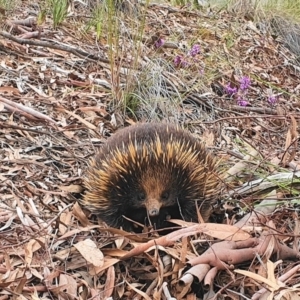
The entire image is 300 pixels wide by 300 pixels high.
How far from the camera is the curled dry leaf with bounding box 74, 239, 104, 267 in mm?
2260

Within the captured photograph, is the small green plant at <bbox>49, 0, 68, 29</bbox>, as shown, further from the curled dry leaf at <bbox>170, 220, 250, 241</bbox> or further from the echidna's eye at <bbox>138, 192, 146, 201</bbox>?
the curled dry leaf at <bbox>170, 220, 250, 241</bbox>

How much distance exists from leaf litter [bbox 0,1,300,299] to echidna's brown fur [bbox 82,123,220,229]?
0.39 feet

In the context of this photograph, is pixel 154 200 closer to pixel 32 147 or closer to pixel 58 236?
pixel 58 236

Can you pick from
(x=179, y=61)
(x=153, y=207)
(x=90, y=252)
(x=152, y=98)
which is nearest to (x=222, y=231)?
(x=153, y=207)

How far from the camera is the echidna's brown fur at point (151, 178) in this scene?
262 cm

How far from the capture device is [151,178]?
262 cm

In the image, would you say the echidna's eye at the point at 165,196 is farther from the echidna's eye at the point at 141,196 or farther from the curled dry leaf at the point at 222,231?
the curled dry leaf at the point at 222,231

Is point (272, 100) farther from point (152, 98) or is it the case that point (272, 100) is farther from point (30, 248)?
point (30, 248)

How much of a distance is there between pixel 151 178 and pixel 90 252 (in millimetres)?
450

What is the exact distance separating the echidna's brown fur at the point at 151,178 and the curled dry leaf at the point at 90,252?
32 cm

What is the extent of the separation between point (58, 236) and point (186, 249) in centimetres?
52

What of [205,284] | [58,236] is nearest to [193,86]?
[58,236]

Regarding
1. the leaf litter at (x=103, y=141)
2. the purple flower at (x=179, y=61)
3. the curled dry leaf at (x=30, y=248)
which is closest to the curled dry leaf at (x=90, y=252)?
the leaf litter at (x=103, y=141)

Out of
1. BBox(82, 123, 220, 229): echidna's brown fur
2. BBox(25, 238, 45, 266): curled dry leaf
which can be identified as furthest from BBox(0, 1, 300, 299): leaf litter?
BBox(82, 123, 220, 229): echidna's brown fur
